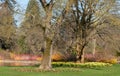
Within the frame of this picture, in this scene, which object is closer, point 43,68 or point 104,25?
point 43,68

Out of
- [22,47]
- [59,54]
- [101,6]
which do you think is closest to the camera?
[101,6]

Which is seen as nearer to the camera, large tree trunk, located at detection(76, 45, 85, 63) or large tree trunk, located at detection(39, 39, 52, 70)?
large tree trunk, located at detection(39, 39, 52, 70)

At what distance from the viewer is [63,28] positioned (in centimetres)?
4669

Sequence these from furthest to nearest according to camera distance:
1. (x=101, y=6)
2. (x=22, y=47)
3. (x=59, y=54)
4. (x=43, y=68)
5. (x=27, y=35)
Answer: (x=22, y=47) < (x=27, y=35) < (x=59, y=54) < (x=101, y=6) < (x=43, y=68)

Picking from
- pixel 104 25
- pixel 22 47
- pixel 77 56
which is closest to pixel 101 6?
pixel 104 25

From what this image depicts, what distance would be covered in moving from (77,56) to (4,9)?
12657 mm

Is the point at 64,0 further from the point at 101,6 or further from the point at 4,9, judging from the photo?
the point at 4,9

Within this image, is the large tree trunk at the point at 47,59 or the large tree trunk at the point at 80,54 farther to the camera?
the large tree trunk at the point at 80,54

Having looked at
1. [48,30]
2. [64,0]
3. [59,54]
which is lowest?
[59,54]

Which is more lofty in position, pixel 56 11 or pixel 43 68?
pixel 56 11

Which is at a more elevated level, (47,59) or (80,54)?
(47,59)

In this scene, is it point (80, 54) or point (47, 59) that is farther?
point (80, 54)

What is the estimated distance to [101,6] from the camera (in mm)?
40281

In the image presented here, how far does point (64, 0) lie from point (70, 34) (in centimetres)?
1720
